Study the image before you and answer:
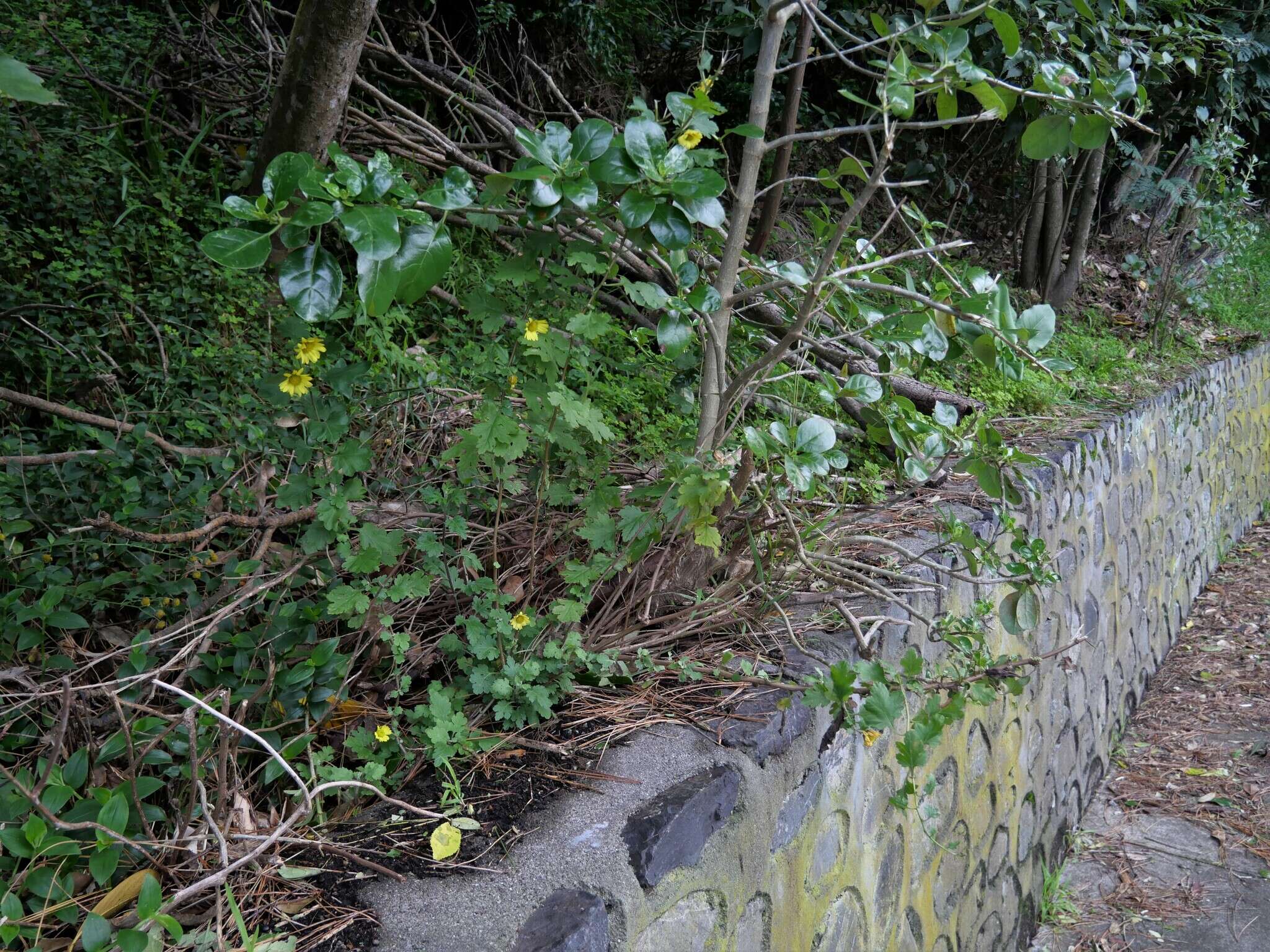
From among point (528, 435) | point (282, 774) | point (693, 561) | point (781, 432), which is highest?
point (781, 432)

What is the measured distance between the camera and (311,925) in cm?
105

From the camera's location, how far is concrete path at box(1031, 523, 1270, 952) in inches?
119

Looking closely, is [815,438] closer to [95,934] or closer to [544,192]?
[544,192]

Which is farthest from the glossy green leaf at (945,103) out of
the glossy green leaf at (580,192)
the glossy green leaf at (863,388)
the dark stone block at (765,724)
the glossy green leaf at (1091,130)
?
the dark stone block at (765,724)

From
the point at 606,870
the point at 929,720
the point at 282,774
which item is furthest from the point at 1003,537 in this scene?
the point at 282,774

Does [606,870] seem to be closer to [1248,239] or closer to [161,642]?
[161,642]

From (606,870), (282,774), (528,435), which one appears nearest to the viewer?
(606,870)

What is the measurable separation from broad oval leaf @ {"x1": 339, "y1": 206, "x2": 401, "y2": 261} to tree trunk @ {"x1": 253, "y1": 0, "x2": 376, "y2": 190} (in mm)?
A: 1620

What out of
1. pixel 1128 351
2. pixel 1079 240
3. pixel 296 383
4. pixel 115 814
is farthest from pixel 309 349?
pixel 1079 240

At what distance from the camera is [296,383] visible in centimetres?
150

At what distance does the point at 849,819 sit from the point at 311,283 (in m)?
1.36

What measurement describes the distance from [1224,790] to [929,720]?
2758 mm

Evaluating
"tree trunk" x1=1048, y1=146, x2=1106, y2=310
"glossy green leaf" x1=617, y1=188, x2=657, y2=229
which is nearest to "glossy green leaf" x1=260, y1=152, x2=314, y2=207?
"glossy green leaf" x1=617, y1=188, x2=657, y2=229

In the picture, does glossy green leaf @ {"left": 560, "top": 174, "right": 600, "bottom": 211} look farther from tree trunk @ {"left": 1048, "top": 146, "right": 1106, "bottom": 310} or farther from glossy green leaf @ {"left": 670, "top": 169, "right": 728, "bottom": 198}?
tree trunk @ {"left": 1048, "top": 146, "right": 1106, "bottom": 310}
